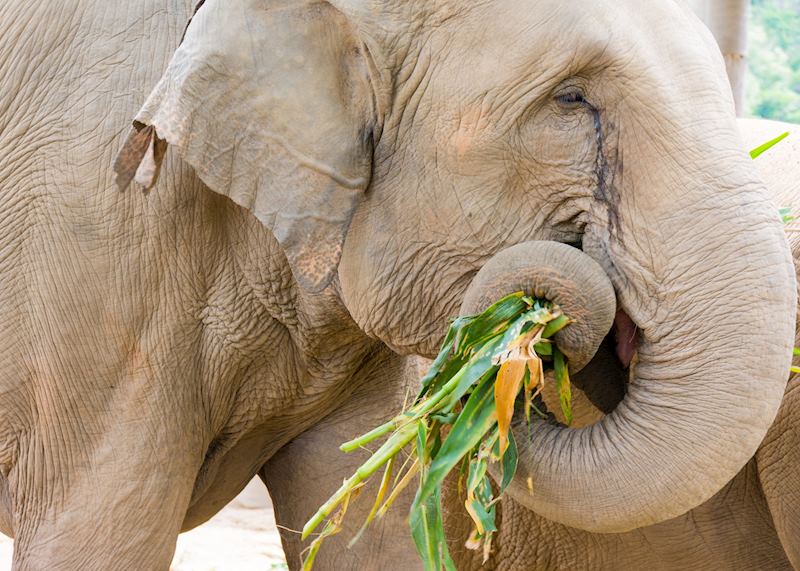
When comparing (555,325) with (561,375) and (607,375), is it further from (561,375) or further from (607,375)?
(607,375)

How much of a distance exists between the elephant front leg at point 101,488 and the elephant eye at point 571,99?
1205mm

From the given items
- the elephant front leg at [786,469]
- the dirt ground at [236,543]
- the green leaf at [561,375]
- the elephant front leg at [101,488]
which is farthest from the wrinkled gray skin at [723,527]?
the dirt ground at [236,543]

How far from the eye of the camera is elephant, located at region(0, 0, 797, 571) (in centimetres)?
238

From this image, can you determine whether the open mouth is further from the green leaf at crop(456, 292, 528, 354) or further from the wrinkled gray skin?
the green leaf at crop(456, 292, 528, 354)

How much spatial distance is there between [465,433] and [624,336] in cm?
38

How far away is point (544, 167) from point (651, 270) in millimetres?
282

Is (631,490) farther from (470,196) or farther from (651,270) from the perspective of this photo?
(470,196)

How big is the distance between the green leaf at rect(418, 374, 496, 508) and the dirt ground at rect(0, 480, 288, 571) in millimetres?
3304

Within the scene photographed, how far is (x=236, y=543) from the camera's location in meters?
6.80

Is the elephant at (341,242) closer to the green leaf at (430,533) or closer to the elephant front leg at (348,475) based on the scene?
the elephant front leg at (348,475)

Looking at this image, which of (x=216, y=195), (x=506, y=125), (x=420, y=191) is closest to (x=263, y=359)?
(x=216, y=195)

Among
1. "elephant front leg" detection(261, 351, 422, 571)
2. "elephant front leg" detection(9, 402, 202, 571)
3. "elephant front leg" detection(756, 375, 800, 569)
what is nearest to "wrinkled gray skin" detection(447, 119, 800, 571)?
"elephant front leg" detection(756, 375, 800, 569)

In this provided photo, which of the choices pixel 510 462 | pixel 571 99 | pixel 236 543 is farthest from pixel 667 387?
pixel 236 543

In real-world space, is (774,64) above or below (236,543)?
below
